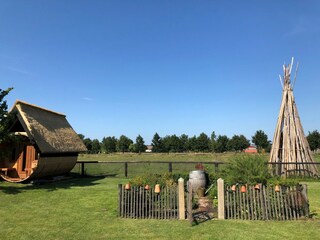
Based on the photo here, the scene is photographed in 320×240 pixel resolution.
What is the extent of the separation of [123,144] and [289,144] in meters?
90.1

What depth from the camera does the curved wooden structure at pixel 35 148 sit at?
1684cm

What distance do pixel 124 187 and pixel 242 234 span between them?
4069mm

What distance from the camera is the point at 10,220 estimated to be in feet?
29.5

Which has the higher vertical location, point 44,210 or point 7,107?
point 7,107

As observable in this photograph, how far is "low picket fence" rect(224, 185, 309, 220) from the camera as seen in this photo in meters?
8.91

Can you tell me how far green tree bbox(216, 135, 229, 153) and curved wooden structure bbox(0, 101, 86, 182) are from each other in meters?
74.9

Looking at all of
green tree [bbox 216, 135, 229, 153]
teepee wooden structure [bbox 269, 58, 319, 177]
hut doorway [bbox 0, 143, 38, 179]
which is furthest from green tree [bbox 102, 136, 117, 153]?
teepee wooden structure [bbox 269, 58, 319, 177]

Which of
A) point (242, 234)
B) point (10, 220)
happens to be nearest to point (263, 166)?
point (242, 234)

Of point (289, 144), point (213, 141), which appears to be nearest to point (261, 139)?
point (213, 141)

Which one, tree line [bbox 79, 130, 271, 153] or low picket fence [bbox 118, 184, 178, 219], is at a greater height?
tree line [bbox 79, 130, 271, 153]

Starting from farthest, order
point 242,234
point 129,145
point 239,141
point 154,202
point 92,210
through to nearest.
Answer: point 129,145
point 239,141
point 92,210
point 154,202
point 242,234

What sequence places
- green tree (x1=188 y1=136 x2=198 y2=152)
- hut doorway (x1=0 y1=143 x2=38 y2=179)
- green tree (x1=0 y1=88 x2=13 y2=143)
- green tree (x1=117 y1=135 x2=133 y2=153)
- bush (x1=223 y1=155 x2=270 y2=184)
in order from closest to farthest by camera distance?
bush (x1=223 y1=155 x2=270 y2=184) → green tree (x1=0 y1=88 x2=13 y2=143) → hut doorway (x1=0 y1=143 x2=38 y2=179) → green tree (x1=188 y1=136 x2=198 y2=152) → green tree (x1=117 y1=135 x2=133 y2=153)

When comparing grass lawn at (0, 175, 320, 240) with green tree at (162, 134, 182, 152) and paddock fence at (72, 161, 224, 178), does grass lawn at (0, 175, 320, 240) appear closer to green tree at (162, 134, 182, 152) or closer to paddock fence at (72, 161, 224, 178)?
paddock fence at (72, 161, 224, 178)

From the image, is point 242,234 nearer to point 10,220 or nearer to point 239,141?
point 10,220
